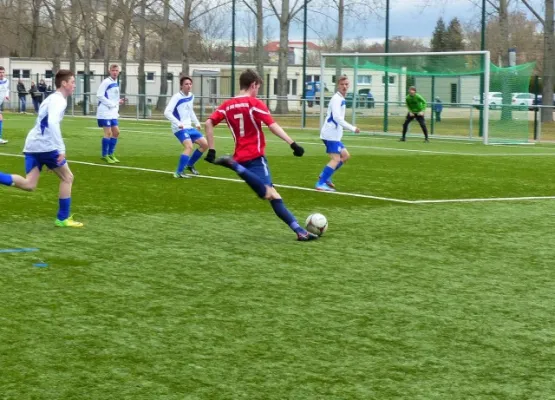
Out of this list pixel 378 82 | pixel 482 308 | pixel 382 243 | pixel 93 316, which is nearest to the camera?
pixel 93 316

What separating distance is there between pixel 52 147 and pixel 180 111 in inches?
268

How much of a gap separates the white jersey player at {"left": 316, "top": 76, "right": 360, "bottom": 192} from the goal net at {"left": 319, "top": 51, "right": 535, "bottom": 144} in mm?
16201

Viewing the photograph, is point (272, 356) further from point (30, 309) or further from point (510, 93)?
point (510, 93)

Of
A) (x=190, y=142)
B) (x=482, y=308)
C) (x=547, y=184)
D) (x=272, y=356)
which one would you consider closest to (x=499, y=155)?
(x=547, y=184)

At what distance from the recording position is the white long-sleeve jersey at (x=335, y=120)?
15531 mm

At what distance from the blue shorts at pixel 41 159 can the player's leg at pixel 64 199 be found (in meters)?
0.08

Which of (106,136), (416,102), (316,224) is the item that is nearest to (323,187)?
(316,224)

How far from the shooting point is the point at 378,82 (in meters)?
36.6

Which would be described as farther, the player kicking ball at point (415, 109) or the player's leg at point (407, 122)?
the player's leg at point (407, 122)

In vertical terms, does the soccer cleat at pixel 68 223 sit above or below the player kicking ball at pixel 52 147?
below

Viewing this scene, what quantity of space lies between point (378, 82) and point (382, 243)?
27.0 metres

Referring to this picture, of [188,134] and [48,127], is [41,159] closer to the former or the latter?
[48,127]

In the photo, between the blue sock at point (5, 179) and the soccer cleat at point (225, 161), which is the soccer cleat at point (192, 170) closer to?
the blue sock at point (5, 179)

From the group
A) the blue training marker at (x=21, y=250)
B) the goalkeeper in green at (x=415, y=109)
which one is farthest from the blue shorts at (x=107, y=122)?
the goalkeeper in green at (x=415, y=109)
